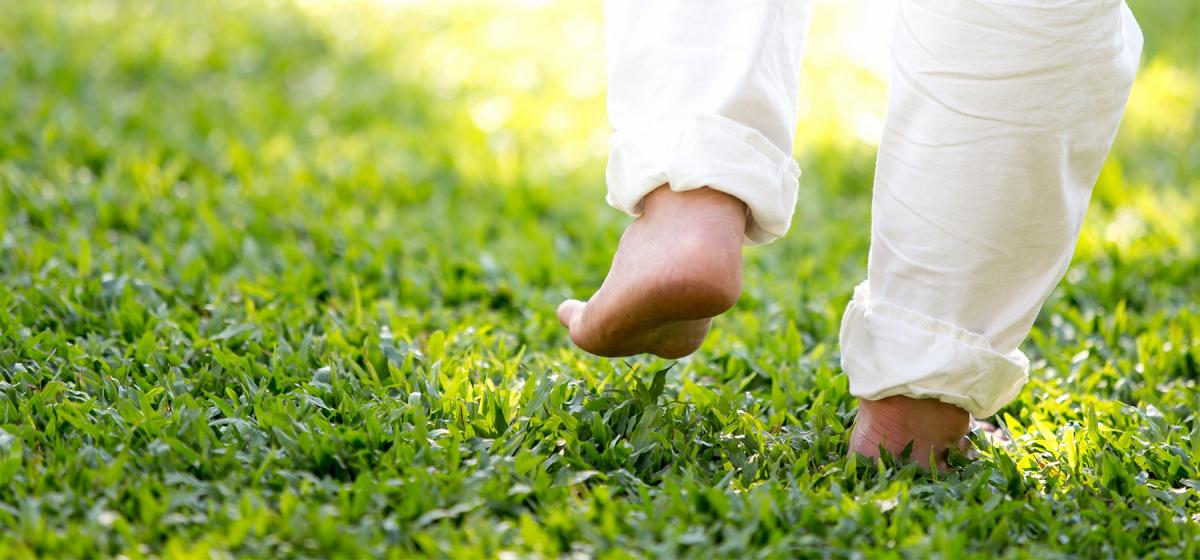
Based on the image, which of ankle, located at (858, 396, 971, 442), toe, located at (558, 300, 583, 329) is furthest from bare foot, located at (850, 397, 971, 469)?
toe, located at (558, 300, 583, 329)

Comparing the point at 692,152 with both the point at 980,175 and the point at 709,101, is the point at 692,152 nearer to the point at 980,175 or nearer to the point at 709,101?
the point at 709,101

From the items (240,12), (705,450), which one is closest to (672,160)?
(705,450)

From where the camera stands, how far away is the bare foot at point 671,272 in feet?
4.76

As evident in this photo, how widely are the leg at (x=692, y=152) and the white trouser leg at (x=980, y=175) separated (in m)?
0.15

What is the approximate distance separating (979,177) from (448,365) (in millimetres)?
873

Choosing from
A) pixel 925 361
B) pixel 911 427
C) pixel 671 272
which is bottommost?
pixel 911 427

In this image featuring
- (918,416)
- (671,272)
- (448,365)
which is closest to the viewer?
(671,272)

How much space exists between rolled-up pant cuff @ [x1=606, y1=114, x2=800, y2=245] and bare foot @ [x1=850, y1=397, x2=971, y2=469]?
29 cm

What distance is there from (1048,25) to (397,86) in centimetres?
291

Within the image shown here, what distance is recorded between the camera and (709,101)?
1.50 m

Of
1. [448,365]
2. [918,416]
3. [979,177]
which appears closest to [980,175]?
[979,177]

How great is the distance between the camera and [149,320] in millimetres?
2020

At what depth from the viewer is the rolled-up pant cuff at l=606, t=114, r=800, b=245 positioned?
4.84 feet

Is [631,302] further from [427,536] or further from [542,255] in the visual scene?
[542,255]
